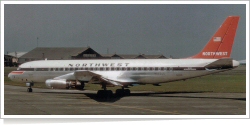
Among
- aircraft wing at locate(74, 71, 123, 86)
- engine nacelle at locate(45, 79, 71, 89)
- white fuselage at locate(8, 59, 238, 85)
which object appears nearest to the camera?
aircraft wing at locate(74, 71, 123, 86)

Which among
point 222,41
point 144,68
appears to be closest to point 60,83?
point 144,68

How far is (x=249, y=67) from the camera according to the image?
20.4 metres

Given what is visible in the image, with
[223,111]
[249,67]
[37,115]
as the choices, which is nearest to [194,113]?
[223,111]

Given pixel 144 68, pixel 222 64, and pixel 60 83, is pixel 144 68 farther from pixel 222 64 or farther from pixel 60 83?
pixel 60 83

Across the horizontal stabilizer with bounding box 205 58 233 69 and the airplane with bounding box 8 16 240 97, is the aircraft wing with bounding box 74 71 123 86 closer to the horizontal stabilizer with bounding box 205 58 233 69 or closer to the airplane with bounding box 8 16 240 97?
the airplane with bounding box 8 16 240 97

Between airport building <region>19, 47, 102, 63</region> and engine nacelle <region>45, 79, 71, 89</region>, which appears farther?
airport building <region>19, 47, 102, 63</region>

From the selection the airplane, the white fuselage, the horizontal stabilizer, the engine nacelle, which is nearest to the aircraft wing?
the airplane

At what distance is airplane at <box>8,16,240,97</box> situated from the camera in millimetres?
29438

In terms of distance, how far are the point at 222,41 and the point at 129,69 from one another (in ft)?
27.9

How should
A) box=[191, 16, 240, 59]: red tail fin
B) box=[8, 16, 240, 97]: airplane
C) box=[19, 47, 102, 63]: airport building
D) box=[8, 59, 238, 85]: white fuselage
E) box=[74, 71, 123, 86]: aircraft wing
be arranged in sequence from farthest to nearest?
box=[19, 47, 102, 63]: airport building < box=[8, 59, 238, 85]: white fuselage < box=[191, 16, 240, 59]: red tail fin < box=[8, 16, 240, 97]: airplane < box=[74, 71, 123, 86]: aircraft wing

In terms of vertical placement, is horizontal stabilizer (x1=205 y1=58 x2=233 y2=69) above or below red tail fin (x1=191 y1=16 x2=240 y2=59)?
below

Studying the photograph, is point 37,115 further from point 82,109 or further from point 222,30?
point 222,30

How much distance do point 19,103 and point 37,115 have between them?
6479mm

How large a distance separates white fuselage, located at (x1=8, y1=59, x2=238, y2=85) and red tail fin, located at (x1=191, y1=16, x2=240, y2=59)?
726mm
